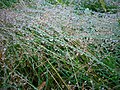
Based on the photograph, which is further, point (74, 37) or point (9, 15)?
point (9, 15)

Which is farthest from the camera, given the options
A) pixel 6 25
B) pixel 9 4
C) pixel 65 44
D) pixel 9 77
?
pixel 9 4

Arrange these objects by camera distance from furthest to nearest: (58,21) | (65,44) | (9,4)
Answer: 1. (9,4)
2. (58,21)
3. (65,44)

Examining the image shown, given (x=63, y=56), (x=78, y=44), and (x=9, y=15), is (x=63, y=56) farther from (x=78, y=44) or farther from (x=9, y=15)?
(x=9, y=15)

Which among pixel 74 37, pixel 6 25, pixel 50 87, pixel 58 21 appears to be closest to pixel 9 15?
pixel 6 25

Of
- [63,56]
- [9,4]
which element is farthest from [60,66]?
[9,4]

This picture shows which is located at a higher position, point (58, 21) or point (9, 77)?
point (58, 21)

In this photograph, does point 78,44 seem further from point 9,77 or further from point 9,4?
point 9,4

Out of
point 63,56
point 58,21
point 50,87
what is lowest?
point 50,87
